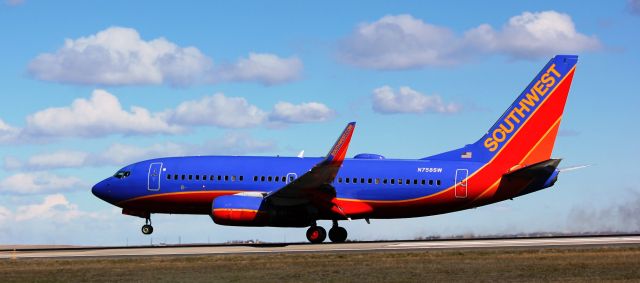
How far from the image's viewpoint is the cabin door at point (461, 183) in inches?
1959

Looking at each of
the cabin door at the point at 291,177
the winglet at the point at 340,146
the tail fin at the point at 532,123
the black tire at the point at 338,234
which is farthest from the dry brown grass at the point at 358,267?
the black tire at the point at 338,234

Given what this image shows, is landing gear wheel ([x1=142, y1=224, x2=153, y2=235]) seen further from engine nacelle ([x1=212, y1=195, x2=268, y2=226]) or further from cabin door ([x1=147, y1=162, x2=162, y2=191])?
engine nacelle ([x1=212, y1=195, x2=268, y2=226])

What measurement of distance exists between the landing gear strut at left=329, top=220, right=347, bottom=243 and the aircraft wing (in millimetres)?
2462

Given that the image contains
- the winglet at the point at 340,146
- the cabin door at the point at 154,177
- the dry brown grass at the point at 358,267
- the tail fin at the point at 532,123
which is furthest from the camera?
the cabin door at the point at 154,177

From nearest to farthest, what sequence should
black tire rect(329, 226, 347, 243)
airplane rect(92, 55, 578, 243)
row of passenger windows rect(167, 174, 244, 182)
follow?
airplane rect(92, 55, 578, 243)
black tire rect(329, 226, 347, 243)
row of passenger windows rect(167, 174, 244, 182)

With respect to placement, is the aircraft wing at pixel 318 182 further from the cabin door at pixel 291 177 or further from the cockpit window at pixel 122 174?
the cockpit window at pixel 122 174

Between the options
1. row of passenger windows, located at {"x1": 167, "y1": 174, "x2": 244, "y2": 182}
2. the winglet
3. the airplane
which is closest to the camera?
the winglet

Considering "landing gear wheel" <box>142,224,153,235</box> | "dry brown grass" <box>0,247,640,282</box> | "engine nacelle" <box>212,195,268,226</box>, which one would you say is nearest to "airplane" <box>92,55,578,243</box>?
"engine nacelle" <box>212,195,268,226</box>

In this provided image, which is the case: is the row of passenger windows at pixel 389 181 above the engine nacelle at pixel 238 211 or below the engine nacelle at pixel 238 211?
above

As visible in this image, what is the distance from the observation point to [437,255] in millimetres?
37969

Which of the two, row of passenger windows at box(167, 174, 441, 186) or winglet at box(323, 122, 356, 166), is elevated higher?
winglet at box(323, 122, 356, 166)

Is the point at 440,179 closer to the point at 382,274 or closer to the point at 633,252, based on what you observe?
the point at 633,252

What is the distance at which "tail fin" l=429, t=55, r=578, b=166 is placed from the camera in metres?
50.2

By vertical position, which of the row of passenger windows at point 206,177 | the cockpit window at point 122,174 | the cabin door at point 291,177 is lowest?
the cabin door at point 291,177
